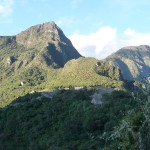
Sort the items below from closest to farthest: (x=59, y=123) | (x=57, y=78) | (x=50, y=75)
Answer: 1. (x=59, y=123)
2. (x=57, y=78)
3. (x=50, y=75)

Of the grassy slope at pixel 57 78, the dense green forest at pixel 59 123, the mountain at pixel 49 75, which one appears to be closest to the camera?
the dense green forest at pixel 59 123

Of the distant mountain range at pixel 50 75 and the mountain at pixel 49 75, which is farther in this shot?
the distant mountain range at pixel 50 75

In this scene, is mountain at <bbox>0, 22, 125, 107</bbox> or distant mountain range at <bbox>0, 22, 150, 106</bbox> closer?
mountain at <bbox>0, 22, 125, 107</bbox>

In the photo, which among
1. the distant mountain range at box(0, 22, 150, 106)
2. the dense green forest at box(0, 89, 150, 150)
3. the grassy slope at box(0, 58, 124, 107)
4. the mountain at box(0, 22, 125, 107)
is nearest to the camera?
the dense green forest at box(0, 89, 150, 150)

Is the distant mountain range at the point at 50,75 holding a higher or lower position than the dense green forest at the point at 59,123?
higher

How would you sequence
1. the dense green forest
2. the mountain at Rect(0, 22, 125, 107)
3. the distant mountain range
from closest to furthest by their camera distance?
the dense green forest < the mountain at Rect(0, 22, 125, 107) < the distant mountain range

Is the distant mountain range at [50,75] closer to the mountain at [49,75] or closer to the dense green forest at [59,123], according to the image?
the mountain at [49,75]

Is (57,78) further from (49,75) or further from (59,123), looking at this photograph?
(59,123)

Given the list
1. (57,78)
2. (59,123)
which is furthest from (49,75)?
(59,123)

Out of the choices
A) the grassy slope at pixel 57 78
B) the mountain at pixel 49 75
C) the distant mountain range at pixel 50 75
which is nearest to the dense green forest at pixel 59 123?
the mountain at pixel 49 75

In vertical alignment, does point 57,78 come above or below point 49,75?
below

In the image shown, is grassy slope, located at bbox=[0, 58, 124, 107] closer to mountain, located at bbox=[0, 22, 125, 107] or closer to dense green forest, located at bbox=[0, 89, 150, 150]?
mountain, located at bbox=[0, 22, 125, 107]

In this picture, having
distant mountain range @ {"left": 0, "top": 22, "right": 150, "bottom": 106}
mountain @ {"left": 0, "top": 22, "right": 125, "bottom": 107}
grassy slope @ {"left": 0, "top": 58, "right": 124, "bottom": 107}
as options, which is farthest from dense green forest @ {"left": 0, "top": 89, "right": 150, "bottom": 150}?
grassy slope @ {"left": 0, "top": 58, "right": 124, "bottom": 107}

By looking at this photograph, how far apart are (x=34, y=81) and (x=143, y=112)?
506 ft
